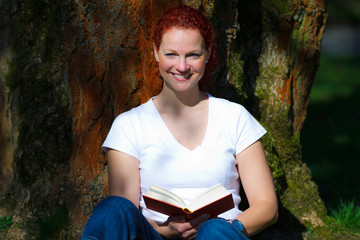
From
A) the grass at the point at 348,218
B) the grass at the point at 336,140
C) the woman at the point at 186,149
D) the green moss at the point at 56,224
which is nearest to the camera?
the woman at the point at 186,149

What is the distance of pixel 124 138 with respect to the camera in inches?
111

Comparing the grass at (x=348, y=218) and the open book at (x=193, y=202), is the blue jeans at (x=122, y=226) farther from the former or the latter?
the grass at (x=348, y=218)

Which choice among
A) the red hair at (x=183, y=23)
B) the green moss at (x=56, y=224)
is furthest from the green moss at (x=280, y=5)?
the green moss at (x=56, y=224)

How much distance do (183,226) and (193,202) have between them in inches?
A: 6.1

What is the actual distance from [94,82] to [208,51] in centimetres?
71

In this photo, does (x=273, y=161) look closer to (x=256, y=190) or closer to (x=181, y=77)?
(x=256, y=190)

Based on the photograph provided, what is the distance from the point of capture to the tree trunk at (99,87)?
10.1 feet

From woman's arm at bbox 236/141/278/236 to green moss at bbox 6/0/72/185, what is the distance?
1.12 meters

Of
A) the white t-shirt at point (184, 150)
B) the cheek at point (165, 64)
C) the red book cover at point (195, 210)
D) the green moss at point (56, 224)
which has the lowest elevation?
the green moss at point (56, 224)

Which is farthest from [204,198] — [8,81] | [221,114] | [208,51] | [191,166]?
[8,81]

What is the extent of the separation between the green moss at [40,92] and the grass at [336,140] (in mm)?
2100

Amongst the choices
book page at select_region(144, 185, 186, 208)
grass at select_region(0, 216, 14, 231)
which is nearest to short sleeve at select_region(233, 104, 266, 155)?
book page at select_region(144, 185, 186, 208)

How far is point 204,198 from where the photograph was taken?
2.53 m

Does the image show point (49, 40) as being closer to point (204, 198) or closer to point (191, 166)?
point (191, 166)
